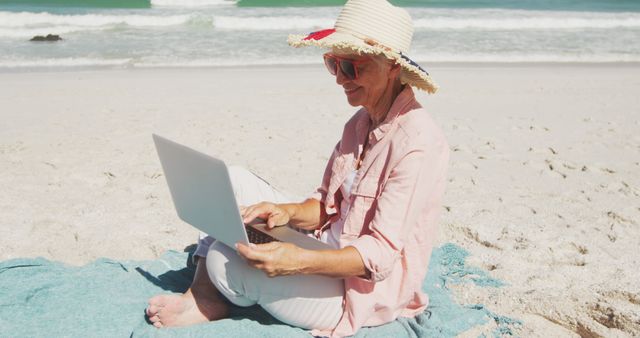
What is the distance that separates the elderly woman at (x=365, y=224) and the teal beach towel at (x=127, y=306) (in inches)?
3.9

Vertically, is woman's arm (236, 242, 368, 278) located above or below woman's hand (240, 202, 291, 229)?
above

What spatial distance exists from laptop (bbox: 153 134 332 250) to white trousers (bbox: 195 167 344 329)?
11 centimetres

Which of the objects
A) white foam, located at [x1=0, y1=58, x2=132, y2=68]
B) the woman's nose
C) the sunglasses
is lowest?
white foam, located at [x1=0, y1=58, x2=132, y2=68]

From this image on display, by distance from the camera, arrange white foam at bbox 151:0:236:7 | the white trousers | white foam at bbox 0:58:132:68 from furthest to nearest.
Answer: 1. white foam at bbox 151:0:236:7
2. white foam at bbox 0:58:132:68
3. the white trousers

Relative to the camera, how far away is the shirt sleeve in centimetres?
214

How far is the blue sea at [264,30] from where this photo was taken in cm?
1084

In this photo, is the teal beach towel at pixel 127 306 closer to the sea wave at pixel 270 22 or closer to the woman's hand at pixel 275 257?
the woman's hand at pixel 275 257

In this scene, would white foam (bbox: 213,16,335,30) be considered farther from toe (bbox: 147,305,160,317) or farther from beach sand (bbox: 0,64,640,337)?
toe (bbox: 147,305,160,317)

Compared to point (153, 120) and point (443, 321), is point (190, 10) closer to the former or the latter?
point (153, 120)

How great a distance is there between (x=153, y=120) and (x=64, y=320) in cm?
415

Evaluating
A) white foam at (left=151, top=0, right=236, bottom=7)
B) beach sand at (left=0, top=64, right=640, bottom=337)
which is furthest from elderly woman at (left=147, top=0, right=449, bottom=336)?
white foam at (left=151, top=0, right=236, bottom=7)

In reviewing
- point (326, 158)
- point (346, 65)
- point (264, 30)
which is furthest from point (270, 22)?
point (346, 65)

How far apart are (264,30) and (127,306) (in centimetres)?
1228

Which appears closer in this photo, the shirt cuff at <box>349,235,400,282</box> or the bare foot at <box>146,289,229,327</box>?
the shirt cuff at <box>349,235,400,282</box>
